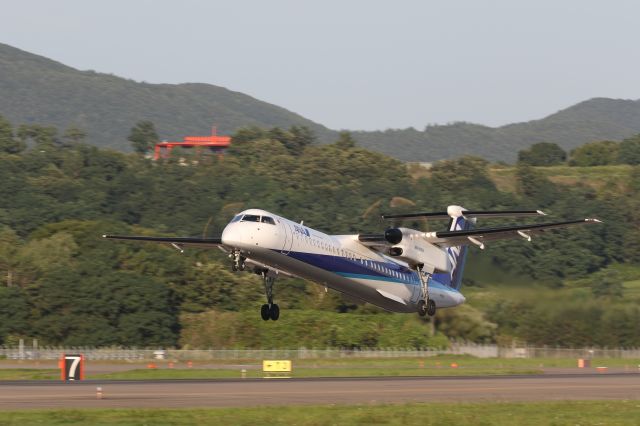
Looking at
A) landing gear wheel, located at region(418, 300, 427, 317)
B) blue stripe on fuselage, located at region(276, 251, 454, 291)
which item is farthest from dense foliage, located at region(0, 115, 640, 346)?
landing gear wheel, located at region(418, 300, 427, 317)

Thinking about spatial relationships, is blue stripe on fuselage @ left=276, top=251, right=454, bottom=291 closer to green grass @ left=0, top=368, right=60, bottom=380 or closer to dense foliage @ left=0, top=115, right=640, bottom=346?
dense foliage @ left=0, top=115, right=640, bottom=346

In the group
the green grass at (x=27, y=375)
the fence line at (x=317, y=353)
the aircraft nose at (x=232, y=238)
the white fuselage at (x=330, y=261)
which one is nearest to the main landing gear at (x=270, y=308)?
the white fuselage at (x=330, y=261)

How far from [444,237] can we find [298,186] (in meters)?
138

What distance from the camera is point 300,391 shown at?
138 ft

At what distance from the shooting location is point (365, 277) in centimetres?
4919

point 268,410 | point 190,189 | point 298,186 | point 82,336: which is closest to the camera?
point 268,410

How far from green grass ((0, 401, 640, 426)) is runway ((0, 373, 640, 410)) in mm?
1981

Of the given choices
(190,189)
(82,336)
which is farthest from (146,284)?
(190,189)

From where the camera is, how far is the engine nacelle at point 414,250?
49625 mm

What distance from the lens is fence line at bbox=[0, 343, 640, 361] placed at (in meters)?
76.9

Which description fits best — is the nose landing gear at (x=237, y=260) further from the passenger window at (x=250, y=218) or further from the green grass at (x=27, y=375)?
the green grass at (x=27, y=375)

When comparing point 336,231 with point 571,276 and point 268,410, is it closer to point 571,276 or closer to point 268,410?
point 571,276

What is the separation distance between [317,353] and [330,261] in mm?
34235

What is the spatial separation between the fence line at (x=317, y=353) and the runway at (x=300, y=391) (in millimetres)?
26517
